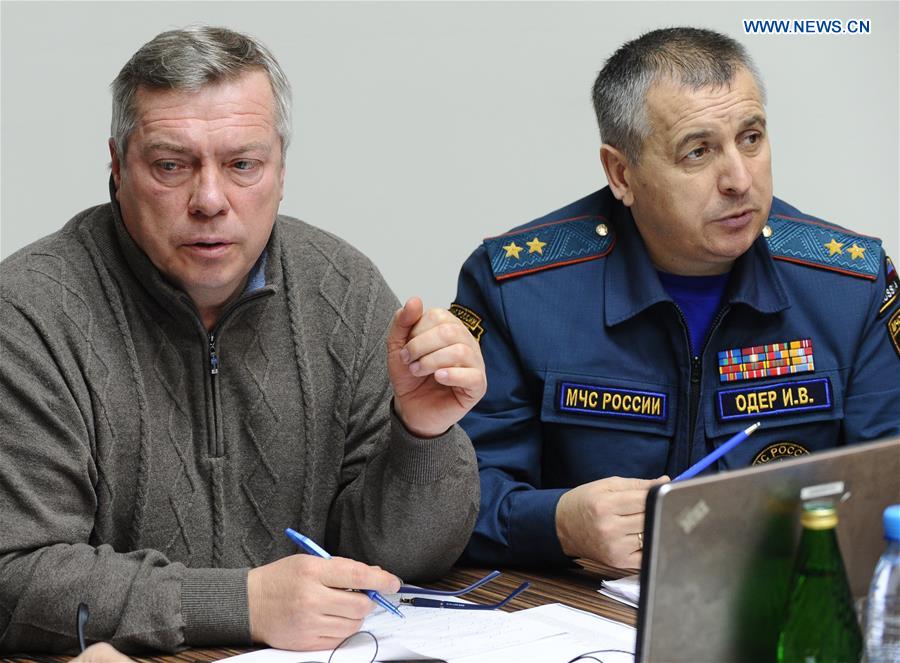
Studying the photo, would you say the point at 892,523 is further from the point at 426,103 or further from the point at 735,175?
the point at 426,103

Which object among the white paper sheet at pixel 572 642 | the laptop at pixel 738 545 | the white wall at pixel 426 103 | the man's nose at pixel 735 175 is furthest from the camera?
the white wall at pixel 426 103

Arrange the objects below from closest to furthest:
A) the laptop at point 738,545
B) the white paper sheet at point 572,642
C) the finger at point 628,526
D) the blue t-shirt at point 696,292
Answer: the laptop at point 738,545, the white paper sheet at point 572,642, the finger at point 628,526, the blue t-shirt at point 696,292

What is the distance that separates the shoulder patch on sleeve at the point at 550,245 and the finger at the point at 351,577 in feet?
2.59

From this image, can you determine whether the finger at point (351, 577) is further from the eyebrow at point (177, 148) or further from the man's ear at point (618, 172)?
the man's ear at point (618, 172)

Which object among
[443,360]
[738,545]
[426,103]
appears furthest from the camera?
[426,103]

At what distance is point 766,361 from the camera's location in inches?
86.2

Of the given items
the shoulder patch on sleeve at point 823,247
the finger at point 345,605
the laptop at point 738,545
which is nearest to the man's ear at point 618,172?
the shoulder patch on sleeve at point 823,247

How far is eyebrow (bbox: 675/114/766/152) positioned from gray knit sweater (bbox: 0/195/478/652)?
1.82 ft

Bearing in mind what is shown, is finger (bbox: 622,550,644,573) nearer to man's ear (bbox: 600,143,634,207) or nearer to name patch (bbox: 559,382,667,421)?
name patch (bbox: 559,382,667,421)

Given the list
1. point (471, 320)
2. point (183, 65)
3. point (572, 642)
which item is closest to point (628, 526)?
point (572, 642)

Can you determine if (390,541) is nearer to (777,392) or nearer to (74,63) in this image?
(777,392)

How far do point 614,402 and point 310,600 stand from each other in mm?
789

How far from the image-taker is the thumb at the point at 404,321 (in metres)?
1.74

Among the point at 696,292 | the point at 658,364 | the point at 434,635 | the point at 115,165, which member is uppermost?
the point at 115,165
